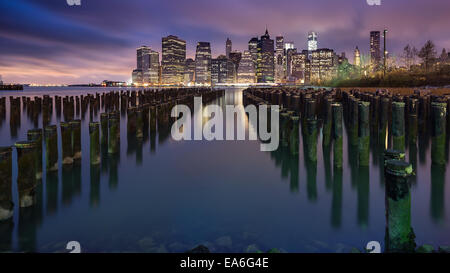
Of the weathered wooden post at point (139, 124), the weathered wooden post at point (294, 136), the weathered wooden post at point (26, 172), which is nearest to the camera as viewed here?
the weathered wooden post at point (26, 172)

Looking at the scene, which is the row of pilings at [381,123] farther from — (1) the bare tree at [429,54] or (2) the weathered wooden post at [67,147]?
(1) the bare tree at [429,54]

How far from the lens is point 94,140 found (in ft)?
26.8

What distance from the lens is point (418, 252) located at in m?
3.58

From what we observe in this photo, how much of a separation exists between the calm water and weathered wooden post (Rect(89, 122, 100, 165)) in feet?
0.97

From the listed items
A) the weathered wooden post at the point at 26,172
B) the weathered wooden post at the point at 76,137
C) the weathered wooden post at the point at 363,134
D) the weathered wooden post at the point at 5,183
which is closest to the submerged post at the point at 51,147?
the weathered wooden post at the point at 76,137

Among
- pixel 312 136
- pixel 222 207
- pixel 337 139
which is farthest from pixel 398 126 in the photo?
pixel 222 207

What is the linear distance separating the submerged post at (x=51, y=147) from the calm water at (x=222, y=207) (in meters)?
0.25

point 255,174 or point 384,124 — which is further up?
point 384,124

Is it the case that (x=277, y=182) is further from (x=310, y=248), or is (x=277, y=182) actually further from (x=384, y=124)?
(x=384, y=124)

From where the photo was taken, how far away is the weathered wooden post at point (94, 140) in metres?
8.04

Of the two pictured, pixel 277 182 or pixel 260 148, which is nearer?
pixel 277 182
